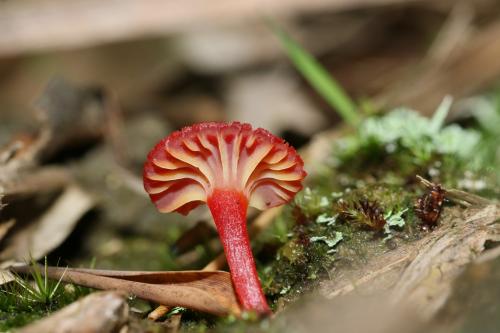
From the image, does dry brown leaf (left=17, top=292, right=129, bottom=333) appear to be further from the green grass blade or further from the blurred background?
the green grass blade

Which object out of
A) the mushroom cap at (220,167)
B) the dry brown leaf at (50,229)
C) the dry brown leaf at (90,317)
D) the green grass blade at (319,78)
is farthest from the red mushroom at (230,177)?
the green grass blade at (319,78)

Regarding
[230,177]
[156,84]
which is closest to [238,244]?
[230,177]

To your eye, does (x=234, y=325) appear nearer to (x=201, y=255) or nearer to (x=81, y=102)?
(x=201, y=255)

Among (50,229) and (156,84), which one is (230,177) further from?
(156,84)

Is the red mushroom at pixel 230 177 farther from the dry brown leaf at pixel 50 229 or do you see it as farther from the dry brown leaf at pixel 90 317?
the dry brown leaf at pixel 50 229

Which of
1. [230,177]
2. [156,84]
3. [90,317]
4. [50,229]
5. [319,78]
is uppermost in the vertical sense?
[156,84]

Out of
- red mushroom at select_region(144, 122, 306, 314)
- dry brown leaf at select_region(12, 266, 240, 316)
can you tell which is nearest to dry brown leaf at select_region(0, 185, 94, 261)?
dry brown leaf at select_region(12, 266, 240, 316)
